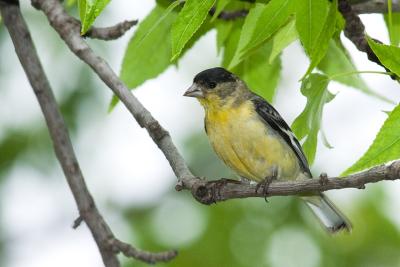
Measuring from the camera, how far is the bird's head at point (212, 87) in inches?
254

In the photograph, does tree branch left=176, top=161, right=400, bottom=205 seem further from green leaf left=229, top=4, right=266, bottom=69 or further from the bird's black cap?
the bird's black cap

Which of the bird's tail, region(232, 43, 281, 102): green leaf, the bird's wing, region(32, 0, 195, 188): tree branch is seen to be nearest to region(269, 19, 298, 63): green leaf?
region(232, 43, 281, 102): green leaf

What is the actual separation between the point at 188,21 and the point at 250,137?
9.39 ft

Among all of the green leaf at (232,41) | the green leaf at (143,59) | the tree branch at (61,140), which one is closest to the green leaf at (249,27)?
the green leaf at (232,41)

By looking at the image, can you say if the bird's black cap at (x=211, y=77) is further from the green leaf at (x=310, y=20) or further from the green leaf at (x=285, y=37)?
the green leaf at (x=310, y=20)

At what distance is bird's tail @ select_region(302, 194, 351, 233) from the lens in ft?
20.7

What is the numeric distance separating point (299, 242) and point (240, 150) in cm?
311

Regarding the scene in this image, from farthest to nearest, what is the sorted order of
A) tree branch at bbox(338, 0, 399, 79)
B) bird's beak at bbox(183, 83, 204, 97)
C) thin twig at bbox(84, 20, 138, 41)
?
bird's beak at bbox(183, 83, 204, 97) < thin twig at bbox(84, 20, 138, 41) < tree branch at bbox(338, 0, 399, 79)

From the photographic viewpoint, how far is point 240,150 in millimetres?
5930

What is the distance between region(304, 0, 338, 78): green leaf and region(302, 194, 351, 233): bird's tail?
3.03 m

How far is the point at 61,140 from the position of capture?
5.22 meters

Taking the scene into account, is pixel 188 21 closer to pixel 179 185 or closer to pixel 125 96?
pixel 179 185

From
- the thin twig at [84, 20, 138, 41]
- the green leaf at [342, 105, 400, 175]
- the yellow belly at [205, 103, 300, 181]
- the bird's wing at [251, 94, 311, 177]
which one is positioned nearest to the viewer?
the green leaf at [342, 105, 400, 175]

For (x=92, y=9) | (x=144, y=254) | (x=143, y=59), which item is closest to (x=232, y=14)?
(x=143, y=59)
